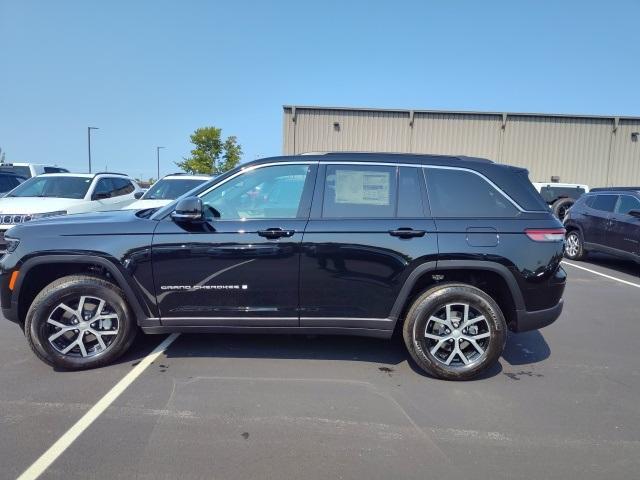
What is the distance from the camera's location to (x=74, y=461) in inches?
107

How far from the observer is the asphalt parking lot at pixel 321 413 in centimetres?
275

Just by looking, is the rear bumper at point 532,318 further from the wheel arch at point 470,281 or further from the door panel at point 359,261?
the door panel at point 359,261

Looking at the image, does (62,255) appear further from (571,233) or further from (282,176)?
(571,233)

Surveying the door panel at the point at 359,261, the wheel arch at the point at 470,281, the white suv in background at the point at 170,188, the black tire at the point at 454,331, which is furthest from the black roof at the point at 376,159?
the white suv in background at the point at 170,188

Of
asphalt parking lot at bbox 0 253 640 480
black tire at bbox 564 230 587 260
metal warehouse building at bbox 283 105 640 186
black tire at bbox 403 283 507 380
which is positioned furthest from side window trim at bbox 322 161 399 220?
metal warehouse building at bbox 283 105 640 186

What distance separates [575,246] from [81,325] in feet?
34.0

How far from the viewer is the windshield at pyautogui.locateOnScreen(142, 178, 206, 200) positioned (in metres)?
9.45

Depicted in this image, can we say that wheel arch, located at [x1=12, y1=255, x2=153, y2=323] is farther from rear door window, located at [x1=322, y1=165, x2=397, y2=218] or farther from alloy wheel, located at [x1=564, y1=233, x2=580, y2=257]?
alloy wheel, located at [x1=564, y1=233, x2=580, y2=257]

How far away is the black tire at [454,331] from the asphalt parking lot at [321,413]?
13cm

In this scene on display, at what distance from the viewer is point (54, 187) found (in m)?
9.25

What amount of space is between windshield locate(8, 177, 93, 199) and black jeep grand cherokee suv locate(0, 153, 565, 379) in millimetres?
5723

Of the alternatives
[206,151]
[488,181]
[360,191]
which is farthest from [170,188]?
[206,151]

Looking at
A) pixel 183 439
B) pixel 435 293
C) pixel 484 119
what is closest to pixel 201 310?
pixel 183 439

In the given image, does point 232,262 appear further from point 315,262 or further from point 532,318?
point 532,318
